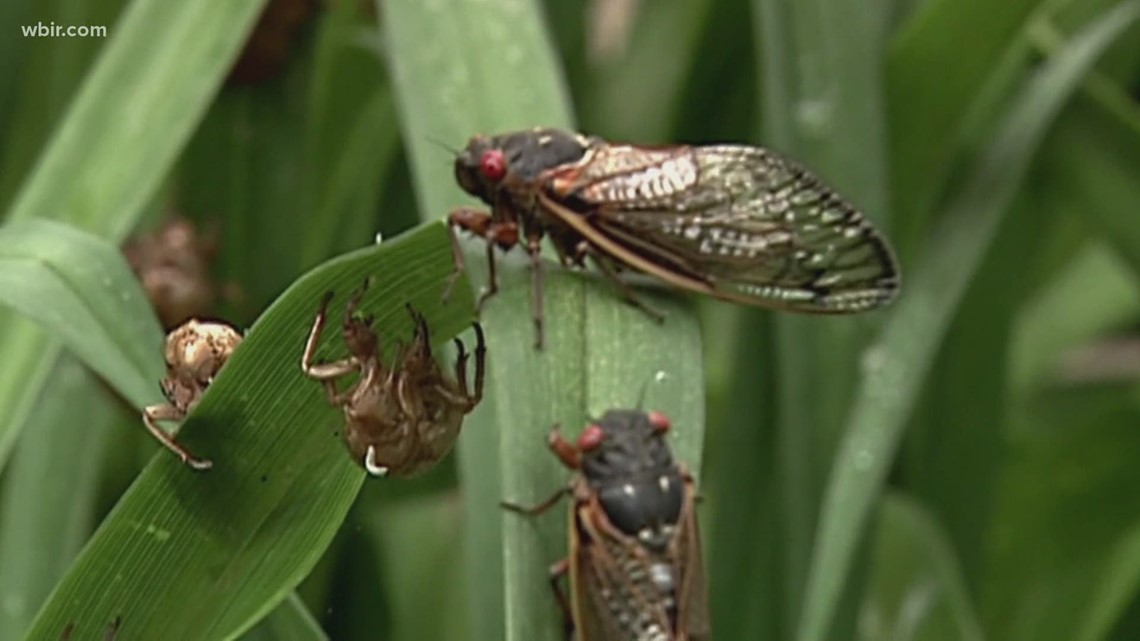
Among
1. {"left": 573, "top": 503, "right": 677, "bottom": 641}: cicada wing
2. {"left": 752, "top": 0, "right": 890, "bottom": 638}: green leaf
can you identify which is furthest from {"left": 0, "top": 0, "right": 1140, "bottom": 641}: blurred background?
{"left": 573, "top": 503, "right": 677, "bottom": 641}: cicada wing

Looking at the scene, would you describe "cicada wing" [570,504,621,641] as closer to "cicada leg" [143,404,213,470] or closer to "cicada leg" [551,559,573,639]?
"cicada leg" [551,559,573,639]

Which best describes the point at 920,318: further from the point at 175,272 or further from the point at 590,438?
the point at 175,272

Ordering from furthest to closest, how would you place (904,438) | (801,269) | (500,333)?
(904,438) → (801,269) → (500,333)

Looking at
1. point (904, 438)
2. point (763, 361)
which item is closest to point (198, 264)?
point (763, 361)

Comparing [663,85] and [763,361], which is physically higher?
[663,85]

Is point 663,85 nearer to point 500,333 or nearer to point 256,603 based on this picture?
point 500,333

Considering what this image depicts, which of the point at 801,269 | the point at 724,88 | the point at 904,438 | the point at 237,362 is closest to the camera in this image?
the point at 237,362
